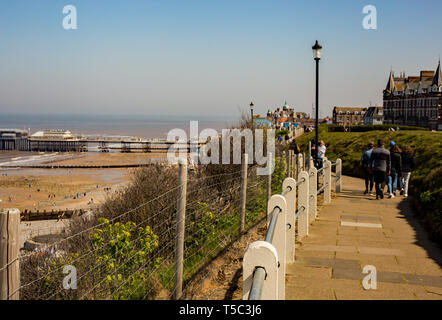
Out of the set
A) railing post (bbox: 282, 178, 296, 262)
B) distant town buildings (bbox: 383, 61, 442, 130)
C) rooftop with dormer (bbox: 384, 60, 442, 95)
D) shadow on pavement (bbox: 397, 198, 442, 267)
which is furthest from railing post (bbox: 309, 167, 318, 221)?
rooftop with dormer (bbox: 384, 60, 442, 95)

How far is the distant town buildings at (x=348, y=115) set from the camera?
148 meters

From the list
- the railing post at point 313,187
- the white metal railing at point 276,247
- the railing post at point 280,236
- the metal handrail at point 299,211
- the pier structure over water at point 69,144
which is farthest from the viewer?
the pier structure over water at point 69,144

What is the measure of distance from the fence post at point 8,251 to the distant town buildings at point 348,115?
14820 centimetres

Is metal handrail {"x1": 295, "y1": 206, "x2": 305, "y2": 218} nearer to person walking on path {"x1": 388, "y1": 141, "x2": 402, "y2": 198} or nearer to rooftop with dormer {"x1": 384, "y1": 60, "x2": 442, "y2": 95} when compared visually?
person walking on path {"x1": 388, "y1": 141, "x2": 402, "y2": 198}

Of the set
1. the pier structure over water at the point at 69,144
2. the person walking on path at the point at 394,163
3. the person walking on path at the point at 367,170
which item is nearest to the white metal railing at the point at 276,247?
the person walking on path at the point at 367,170

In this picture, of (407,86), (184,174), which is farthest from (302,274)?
(407,86)

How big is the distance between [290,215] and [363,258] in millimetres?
1713

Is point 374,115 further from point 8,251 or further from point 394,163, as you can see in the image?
point 8,251

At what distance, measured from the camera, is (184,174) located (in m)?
4.68

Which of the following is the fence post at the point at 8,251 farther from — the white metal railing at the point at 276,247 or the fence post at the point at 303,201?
the fence post at the point at 303,201

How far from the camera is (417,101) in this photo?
8975 cm

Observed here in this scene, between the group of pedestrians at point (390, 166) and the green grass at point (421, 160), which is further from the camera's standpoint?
the group of pedestrians at point (390, 166)

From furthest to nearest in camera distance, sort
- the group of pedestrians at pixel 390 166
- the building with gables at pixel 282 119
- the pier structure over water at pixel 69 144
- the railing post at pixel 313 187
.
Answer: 1. the pier structure over water at pixel 69 144
2. the building with gables at pixel 282 119
3. the group of pedestrians at pixel 390 166
4. the railing post at pixel 313 187

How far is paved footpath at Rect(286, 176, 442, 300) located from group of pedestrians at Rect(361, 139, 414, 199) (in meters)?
1.74
